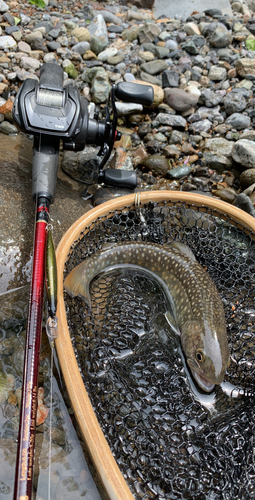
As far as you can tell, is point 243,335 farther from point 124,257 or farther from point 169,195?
point 169,195

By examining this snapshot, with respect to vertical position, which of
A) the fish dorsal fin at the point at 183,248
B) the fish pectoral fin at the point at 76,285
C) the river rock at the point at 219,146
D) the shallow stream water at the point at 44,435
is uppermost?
the river rock at the point at 219,146

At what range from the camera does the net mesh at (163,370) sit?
1.99 metres

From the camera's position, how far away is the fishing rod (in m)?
2.16

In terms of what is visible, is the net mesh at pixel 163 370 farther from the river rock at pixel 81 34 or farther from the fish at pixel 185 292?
the river rock at pixel 81 34

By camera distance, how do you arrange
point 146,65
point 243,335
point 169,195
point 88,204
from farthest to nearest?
point 146,65, point 88,204, point 169,195, point 243,335

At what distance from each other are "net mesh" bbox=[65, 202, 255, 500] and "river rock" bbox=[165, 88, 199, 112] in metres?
2.67

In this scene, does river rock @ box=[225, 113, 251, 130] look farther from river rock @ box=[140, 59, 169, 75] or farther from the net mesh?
the net mesh

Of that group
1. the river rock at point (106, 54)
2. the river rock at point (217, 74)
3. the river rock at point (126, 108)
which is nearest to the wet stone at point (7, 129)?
the river rock at point (126, 108)

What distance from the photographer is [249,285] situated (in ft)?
9.64

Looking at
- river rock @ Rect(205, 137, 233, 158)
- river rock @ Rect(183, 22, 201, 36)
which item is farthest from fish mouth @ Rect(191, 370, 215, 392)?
river rock @ Rect(183, 22, 201, 36)

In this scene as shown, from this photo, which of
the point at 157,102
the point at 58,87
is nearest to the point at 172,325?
the point at 58,87

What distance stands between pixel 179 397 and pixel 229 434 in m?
0.36

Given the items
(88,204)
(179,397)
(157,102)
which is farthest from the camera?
(157,102)

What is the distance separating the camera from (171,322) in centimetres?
270
